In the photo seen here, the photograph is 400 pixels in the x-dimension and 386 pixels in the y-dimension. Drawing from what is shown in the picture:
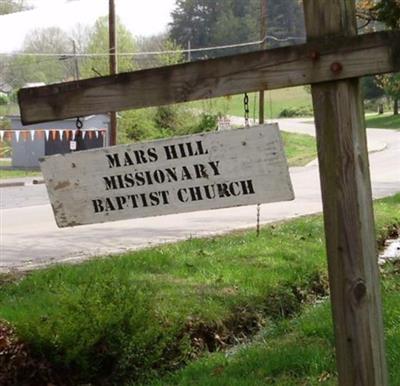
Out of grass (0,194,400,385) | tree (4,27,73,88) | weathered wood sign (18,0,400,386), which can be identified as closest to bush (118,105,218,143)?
tree (4,27,73,88)

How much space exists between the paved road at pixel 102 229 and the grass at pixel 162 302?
1787mm

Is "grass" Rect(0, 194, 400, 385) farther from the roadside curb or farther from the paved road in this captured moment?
the roadside curb

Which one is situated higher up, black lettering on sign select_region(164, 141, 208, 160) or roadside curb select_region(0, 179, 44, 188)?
black lettering on sign select_region(164, 141, 208, 160)

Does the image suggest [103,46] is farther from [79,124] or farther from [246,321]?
[79,124]

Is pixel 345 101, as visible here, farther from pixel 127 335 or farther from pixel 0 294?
pixel 0 294

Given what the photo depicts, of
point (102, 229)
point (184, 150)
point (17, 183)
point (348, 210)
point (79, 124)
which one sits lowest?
point (17, 183)

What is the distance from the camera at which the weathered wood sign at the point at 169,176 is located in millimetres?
3352

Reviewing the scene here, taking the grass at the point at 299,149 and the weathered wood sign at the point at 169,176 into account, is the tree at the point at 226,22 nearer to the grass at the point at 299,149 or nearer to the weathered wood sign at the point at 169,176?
the grass at the point at 299,149

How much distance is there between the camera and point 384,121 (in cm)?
6494

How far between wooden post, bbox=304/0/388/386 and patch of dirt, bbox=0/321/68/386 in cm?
302

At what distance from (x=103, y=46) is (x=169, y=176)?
4197 centimetres

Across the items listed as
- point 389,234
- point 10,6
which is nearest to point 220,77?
point 389,234

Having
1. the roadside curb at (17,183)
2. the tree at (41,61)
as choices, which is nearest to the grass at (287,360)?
the roadside curb at (17,183)

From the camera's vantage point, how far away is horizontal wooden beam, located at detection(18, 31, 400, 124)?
3027mm
